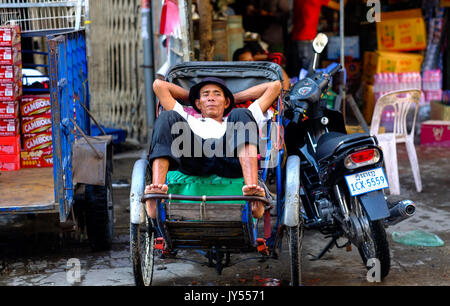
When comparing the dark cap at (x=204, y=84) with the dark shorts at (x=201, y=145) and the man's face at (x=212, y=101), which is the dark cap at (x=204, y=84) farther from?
the dark shorts at (x=201, y=145)

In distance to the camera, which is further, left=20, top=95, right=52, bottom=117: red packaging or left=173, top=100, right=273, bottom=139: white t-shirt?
left=20, top=95, right=52, bottom=117: red packaging

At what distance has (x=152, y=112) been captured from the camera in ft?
32.0

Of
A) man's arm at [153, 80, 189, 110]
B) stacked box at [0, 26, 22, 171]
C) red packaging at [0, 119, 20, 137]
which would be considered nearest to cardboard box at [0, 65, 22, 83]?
stacked box at [0, 26, 22, 171]

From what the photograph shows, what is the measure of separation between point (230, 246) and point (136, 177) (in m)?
0.75

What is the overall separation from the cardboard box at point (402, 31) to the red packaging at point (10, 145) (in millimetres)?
6825

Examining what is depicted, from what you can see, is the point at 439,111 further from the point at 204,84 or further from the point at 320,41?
the point at 204,84

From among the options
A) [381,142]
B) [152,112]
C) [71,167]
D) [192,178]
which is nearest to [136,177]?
[192,178]

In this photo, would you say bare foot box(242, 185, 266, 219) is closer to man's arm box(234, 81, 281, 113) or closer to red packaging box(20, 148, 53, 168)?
man's arm box(234, 81, 281, 113)

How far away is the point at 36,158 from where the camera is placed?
5.99m

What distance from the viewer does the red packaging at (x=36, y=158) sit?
19.6 feet

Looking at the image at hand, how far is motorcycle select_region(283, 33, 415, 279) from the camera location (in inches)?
169

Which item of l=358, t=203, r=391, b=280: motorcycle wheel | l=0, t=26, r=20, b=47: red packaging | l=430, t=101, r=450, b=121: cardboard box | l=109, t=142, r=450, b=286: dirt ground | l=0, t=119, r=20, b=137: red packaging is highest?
l=0, t=26, r=20, b=47: red packaging
